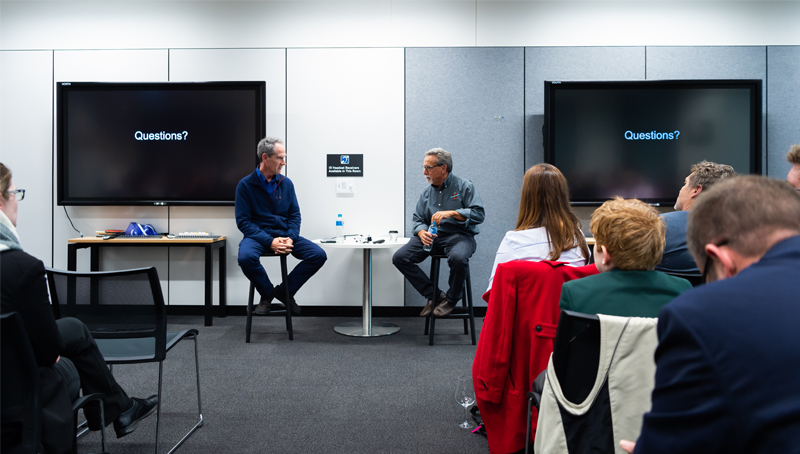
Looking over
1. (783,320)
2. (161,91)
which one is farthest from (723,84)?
(161,91)

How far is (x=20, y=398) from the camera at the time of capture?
1177 mm

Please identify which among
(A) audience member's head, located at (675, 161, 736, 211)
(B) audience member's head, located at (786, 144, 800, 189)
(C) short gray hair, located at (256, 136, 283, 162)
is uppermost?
(C) short gray hair, located at (256, 136, 283, 162)

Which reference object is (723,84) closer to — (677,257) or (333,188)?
(677,257)

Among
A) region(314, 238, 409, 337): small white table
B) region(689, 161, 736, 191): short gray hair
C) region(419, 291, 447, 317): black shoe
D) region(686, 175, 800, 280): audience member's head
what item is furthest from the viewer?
region(314, 238, 409, 337): small white table

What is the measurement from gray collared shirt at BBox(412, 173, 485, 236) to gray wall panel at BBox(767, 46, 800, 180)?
2.95 metres

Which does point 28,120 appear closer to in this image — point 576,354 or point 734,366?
point 576,354

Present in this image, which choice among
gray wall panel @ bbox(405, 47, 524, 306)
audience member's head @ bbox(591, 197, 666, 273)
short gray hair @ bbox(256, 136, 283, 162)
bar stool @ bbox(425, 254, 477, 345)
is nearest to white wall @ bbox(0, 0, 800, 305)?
gray wall panel @ bbox(405, 47, 524, 306)

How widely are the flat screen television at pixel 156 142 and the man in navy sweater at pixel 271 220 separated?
47 cm

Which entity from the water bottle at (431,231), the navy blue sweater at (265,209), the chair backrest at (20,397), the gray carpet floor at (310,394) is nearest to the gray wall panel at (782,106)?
the water bottle at (431,231)

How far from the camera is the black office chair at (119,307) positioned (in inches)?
67.3

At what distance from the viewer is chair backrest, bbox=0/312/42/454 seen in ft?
3.81

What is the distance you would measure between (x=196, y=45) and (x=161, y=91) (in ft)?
1.86

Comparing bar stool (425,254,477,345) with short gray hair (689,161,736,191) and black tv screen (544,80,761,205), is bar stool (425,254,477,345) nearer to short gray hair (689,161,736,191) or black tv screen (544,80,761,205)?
black tv screen (544,80,761,205)

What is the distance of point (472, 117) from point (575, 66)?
3.60ft
